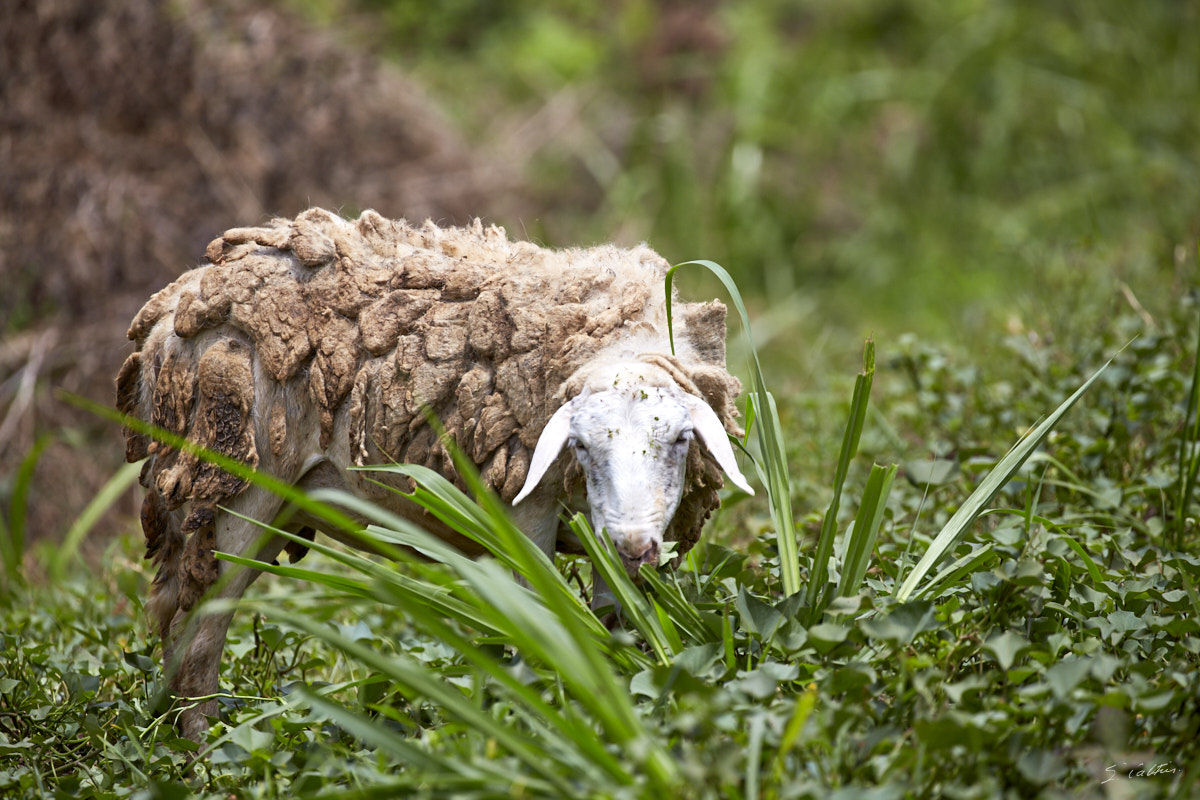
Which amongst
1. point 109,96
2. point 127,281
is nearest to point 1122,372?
point 127,281

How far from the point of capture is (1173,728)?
Answer: 1933 mm

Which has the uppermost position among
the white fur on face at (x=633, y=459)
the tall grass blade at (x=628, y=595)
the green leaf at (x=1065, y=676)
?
the white fur on face at (x=633, y=459)

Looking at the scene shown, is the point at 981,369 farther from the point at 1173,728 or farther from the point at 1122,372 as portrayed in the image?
the point at 1173,728

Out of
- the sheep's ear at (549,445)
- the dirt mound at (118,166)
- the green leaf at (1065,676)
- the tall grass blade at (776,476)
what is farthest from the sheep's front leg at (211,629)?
the dirt mound at (118,166)

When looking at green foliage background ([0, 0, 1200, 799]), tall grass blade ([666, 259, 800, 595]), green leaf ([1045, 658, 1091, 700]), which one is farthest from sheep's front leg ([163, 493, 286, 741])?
green leaf ([1045, 658, 1091, 700])

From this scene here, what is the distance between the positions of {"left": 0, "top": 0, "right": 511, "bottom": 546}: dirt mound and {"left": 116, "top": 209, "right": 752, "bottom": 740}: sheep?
3.16 meters

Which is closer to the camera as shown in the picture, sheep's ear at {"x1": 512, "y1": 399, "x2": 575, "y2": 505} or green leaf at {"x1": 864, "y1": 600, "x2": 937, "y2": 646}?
green leaf at {"x1": 864, "y1": 600, "x2": 937, "y2": 646}

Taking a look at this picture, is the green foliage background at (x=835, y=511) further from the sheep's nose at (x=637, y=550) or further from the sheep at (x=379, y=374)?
the sheep at (x=379, y=374)

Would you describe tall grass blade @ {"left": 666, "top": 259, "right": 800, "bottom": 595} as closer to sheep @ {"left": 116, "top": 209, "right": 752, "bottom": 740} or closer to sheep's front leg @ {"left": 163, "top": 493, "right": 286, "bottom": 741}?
sheep @ {"left": 116, "top": 209, "right": 752, "bottom": 740}

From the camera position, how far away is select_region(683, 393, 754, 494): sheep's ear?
2.49 meters

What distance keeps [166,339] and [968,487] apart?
2665 mm

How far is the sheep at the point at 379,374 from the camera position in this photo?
8.86ft

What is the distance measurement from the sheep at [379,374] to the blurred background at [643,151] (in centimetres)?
227

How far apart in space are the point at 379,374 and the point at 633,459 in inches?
30.4
